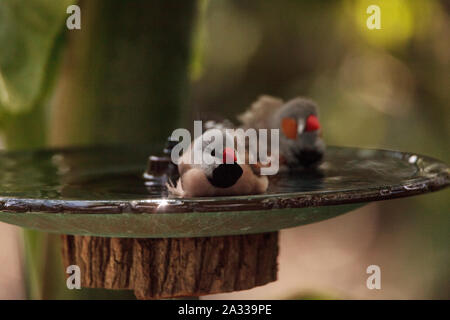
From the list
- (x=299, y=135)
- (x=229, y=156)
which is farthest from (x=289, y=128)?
(x=229, y=156)

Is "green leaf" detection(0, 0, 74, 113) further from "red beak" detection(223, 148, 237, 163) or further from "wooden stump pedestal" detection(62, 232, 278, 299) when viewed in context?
"red beak" detection(223, 148, 237, 163)

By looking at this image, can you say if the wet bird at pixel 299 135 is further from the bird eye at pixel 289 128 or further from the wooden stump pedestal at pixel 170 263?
the wooden stump pedestal at pixel 170 263

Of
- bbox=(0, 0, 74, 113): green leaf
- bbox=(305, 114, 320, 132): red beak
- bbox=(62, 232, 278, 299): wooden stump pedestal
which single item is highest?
bbox=(0, 0, 74, 113): green leaf

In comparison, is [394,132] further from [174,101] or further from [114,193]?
[114,193]

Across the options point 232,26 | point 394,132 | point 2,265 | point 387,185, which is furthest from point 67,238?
point 232,26

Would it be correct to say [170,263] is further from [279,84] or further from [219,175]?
[279,84]

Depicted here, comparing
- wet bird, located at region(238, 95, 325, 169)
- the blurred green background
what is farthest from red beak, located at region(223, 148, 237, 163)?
the blurred green background
